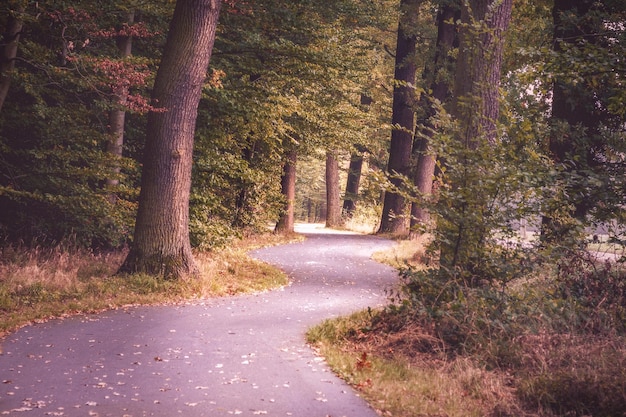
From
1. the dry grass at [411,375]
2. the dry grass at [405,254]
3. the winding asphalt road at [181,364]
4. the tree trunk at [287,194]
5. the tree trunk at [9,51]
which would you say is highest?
the tree trunk at [9,51]

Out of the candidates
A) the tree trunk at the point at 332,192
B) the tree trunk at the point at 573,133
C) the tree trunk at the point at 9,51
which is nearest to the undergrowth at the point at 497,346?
the tree trunk at the point at 573,133

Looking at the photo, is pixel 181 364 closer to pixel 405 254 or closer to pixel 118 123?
pixel 118 123

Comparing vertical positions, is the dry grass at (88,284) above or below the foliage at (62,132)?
below

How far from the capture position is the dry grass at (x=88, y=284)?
32.8 feet

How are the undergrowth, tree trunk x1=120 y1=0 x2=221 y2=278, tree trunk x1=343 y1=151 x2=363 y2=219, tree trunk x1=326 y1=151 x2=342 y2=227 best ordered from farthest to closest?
tree trunk x1=343 y1=151 x2=363 y2=219
tree trunk x1=326 y1=151 x2=342 y2=227
tree trunk x1=120 y1=0 x2=221 y2=278
the undergrowth

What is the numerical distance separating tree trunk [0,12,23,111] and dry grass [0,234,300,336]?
3.37 m

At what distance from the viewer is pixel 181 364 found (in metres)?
7.41

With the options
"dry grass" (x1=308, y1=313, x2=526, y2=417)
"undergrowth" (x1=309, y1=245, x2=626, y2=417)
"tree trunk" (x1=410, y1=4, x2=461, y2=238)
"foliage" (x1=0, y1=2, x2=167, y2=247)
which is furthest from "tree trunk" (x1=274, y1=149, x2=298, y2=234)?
"dry grass" (x1=308, y1=313, x2=526, y2=417)

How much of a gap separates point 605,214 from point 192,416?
18.4 ft

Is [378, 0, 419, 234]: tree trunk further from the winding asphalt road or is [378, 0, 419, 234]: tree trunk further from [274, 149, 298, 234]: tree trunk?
the winding asphalt road

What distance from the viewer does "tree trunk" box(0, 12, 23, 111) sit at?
12.2m

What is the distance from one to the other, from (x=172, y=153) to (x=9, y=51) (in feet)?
12.1

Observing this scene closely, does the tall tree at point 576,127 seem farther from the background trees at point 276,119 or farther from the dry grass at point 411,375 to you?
the dry grass at point 411,375

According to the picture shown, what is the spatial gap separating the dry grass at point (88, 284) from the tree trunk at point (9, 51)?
11.1 ft
